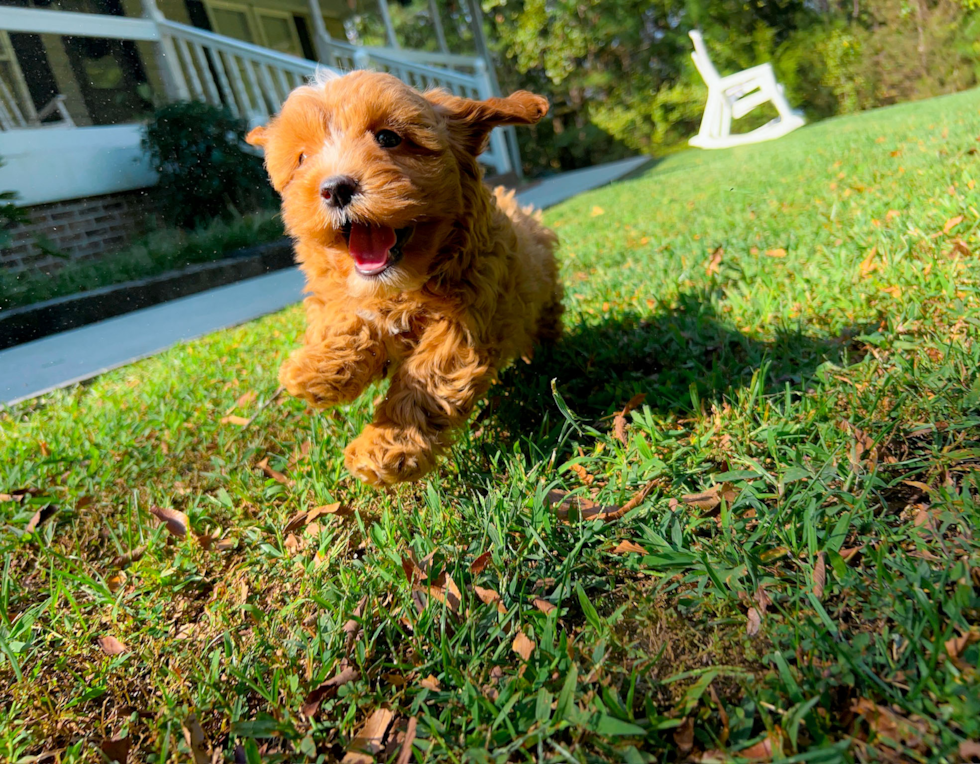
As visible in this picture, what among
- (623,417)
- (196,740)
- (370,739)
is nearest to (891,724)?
(370,739)

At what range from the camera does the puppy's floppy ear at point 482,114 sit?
8.02 ft

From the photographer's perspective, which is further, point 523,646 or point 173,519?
point 173,519

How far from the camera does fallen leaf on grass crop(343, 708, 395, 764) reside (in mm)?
1307

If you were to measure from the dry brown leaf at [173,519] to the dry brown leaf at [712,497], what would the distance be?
5.50 feet

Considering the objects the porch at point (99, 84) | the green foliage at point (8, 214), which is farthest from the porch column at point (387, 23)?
the green foliage at point (8, 214)

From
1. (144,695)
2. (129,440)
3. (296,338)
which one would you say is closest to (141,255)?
(296,338)

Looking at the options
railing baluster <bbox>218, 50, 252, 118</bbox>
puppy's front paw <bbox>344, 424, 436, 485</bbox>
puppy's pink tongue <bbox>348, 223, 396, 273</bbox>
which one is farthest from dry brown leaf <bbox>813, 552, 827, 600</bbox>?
railing baluster <bbox>218, 50, 252, 118</bbox>

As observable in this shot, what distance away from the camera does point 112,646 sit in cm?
177

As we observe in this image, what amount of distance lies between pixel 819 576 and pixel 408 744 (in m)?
0.95

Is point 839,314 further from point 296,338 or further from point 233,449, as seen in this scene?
point 296,338

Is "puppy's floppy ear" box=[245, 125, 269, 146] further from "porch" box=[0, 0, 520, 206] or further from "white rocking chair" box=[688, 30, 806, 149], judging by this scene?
"white rocking chair" box=[688, 30, 806, 149]

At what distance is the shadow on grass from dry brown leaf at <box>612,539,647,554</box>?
691 millimetres

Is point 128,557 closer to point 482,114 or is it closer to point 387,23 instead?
point 482,114

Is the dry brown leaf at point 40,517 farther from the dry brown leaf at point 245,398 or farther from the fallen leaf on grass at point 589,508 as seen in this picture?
the fallen leaf on grass at point 589,508
